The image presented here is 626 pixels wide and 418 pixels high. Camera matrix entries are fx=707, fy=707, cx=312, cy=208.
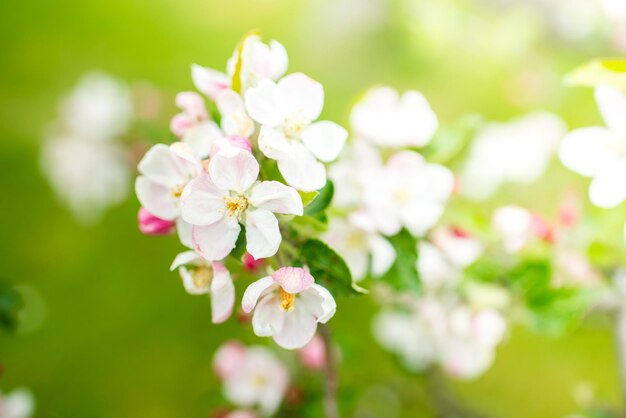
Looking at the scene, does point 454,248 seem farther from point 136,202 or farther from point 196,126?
point 136,202

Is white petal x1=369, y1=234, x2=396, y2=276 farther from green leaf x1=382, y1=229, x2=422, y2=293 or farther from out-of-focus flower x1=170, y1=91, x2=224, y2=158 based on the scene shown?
out-of-focus flower x1=170, y1=91, x2=224, y2=158

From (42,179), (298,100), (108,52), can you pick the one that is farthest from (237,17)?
(298,100)

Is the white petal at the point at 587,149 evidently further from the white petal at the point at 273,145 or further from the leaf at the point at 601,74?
the white petal at the point at 273,145

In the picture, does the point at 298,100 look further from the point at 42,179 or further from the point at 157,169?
the point at 42,179

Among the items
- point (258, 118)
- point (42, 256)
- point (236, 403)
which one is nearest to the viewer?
point (258, 118)

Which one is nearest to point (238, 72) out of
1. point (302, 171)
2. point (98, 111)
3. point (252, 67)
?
point (252, 67)

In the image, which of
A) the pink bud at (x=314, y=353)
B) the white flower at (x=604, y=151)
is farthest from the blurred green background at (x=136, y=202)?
the white flower at (x=604, y=151)
